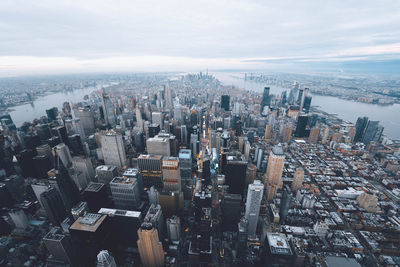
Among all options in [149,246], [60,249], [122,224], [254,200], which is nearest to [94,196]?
[60,249]

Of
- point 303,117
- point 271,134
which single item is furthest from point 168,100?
point 303,117

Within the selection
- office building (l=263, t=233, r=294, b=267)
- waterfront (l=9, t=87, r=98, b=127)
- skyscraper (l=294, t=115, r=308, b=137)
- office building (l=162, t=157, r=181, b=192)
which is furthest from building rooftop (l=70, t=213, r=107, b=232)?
waterfront (l=9, t=87, r=98, b=127)

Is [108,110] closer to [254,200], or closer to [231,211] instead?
[231,211]

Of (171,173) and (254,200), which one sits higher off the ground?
(171,173)

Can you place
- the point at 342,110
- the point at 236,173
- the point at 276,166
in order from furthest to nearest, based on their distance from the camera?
the point at 342,110, the point at 276,166, the point at 236,173

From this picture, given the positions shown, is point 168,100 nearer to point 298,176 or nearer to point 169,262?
point 298,176

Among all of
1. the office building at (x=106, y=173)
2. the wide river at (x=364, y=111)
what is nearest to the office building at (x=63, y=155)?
the office building at (x=106, y=173)

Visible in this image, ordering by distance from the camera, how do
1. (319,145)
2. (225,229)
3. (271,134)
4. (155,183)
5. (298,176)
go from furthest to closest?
1. (271,134)
2. (319,145)
3. (298,176)
4. (155,183)
5. (225,229)
